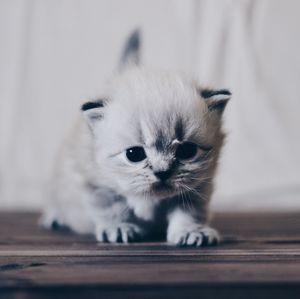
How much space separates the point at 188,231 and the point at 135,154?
195 mm

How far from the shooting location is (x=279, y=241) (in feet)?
3.89

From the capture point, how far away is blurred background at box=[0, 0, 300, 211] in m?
2.06

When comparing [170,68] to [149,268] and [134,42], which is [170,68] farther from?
[149,268]

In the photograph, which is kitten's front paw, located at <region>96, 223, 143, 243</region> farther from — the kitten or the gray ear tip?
the gray ear tip

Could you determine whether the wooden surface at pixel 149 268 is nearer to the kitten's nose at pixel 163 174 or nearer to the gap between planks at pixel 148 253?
the gap between planks at pixel 148 253

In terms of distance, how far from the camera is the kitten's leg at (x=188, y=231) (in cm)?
113

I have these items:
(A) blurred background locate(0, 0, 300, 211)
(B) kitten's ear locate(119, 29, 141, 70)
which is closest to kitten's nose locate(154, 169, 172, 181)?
(B) kitten's ear locate(119, 29, 141, 70)

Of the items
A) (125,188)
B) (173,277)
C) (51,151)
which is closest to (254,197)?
(51,151)

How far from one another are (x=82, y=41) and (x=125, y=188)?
111cm

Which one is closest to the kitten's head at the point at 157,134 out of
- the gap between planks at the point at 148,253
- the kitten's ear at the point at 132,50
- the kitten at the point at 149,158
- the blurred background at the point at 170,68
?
the kitten at the point at 149,158

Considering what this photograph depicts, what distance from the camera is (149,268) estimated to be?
36.3 inches

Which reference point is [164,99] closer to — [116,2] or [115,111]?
[115,111]

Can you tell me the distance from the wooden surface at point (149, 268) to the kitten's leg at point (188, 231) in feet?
0.11

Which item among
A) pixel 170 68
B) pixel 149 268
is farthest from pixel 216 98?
pixel 170 68
